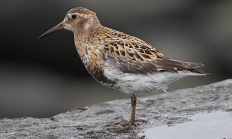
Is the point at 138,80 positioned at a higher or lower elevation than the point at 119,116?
higher

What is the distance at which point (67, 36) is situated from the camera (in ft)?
40.2

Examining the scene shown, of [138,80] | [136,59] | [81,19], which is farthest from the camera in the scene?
[81,19]

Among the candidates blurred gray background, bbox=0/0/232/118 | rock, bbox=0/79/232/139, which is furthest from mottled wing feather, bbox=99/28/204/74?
blurred gray background, bbox=0/0/232/118

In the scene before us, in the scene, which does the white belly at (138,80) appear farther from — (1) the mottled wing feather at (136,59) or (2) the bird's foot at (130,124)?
(2) the bird's foot at (130,124)

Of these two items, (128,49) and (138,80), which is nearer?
(138,80)

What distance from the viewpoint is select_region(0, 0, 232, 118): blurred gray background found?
1230cm

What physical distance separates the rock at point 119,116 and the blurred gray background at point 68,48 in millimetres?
3892

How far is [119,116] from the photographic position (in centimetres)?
756

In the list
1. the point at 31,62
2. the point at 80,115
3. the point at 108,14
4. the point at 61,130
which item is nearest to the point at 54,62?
the point at 31,62

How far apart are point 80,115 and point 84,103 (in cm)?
451

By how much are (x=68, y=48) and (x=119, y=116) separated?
16.7 ft

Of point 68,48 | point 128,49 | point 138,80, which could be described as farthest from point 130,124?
Answer: point 68,48

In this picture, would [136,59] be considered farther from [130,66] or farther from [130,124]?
[130,124]

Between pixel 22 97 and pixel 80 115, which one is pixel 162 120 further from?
pixel 22 97
